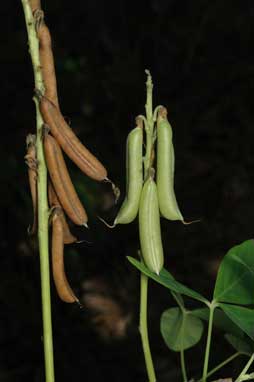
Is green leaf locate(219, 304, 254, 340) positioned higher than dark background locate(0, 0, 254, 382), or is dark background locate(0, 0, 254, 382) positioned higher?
dark background locate(0, 0, 254, 382)

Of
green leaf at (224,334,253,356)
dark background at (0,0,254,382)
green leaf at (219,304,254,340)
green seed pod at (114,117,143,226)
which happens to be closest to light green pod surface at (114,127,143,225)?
green seed pod at (114,117,143,226)

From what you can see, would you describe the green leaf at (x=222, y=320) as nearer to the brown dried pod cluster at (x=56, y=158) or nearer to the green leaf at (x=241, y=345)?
the green leaf at (x=241, y=345)

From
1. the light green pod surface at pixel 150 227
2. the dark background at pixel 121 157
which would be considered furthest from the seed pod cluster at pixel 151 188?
the dark background at pixel 121 157

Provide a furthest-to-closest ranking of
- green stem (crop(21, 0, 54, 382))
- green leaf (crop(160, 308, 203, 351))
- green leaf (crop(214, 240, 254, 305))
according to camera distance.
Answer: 1. green leaf (crop(160, 308, 203, 351))
2. green leaf (crop(214, 240, 254, 305))
3. green stem (crop(21, 0, 54, 382))

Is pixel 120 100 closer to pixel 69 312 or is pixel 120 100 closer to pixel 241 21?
pixel 241 21

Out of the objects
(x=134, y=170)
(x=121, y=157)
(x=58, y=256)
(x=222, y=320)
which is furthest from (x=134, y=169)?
(x=121, y=157)

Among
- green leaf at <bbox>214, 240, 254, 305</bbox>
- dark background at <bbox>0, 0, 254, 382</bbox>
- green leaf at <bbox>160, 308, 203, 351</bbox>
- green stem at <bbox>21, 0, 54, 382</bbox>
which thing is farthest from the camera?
dark background at <bbox>0, 0, 254, 382</bbox>

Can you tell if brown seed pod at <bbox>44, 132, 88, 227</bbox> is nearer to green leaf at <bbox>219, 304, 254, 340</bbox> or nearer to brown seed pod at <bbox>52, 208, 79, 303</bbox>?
brown seed pod at <bbox>52, 208, 79, 303</bbox>
